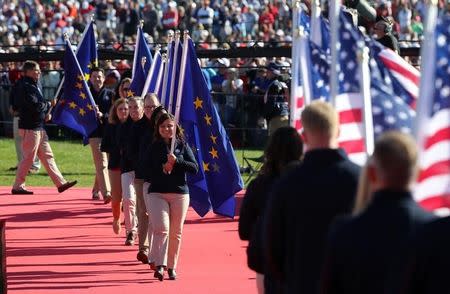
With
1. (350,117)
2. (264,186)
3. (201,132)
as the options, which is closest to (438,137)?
(350,117)

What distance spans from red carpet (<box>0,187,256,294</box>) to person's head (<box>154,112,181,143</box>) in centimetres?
146

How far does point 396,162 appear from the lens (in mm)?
5602

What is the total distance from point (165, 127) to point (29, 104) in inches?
282

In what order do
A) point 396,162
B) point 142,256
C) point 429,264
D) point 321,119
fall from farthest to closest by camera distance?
point 142,256 → point 321,119 → point 396,162 → point 429,264

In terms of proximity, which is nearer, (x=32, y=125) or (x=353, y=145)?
(x=353, y=145)

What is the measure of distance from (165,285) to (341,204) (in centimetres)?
668

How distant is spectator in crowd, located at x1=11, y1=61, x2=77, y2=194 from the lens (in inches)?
797

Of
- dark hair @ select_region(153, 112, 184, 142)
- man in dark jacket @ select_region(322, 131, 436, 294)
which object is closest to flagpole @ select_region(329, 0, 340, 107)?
man in dark jacket @ select_region(322, 131, 436, 294)

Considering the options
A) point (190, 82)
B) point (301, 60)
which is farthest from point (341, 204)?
point (190, 82)

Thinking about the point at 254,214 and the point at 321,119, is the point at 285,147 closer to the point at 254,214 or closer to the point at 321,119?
the point at 254,214

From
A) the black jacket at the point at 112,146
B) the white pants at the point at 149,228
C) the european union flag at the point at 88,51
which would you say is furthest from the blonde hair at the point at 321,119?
the european union flag at the point at 88,51

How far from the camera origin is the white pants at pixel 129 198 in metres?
15.4

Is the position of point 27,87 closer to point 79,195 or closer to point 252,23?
point 79,195

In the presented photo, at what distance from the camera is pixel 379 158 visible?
18.5 feet
